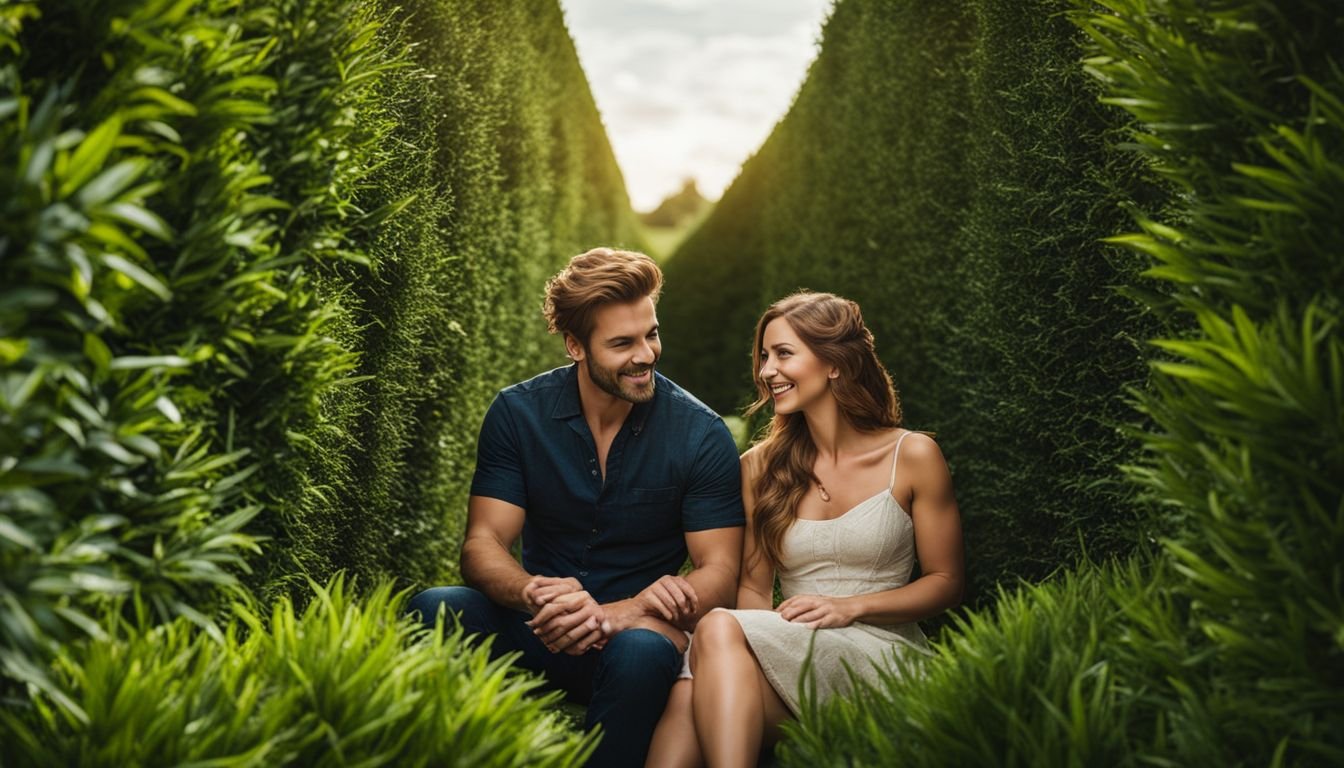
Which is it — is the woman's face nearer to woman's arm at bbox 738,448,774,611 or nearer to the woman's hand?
woman's arm at bbox 738,448,774,611

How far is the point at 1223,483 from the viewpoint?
181cm

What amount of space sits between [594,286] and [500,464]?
0.71 metres

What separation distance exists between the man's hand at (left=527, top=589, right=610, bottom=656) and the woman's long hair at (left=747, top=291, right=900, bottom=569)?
0.70 metres

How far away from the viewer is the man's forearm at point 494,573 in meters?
3.04

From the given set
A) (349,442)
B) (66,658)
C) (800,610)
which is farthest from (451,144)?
(66,658)

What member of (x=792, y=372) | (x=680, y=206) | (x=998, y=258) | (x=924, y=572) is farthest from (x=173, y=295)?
(x=680, y=206)

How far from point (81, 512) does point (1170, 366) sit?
210 cm

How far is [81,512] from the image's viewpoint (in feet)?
5.83

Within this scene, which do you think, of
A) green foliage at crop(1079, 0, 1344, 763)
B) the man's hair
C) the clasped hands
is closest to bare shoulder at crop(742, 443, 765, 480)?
the clasped hands

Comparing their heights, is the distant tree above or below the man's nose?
above

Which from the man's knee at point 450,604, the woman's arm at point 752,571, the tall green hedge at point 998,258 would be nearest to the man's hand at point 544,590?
the man's knee at point 450,604

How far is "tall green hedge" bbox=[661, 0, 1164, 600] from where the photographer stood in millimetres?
3404

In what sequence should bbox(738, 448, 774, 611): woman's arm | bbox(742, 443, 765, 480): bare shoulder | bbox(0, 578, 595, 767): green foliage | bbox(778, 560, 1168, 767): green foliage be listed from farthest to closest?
1. bbox(742, 443, 765, 480): bare shoulder
2. bbox(738, 448, 774, 611): woman's arm
3. bbox(778, 560, 1168, 767): green foliage
4. bbox(0, 578, 595, 767): green foliage

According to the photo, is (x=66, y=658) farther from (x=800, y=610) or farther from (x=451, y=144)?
(x=451, y=144)
